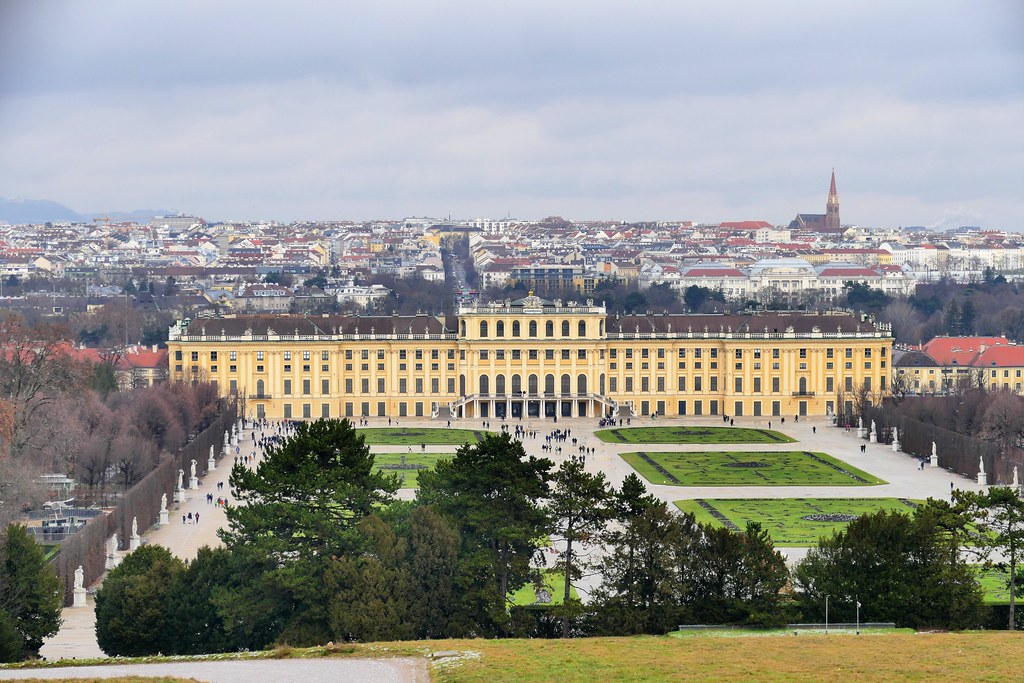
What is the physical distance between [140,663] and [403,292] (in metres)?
137

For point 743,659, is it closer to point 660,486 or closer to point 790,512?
point 790,512

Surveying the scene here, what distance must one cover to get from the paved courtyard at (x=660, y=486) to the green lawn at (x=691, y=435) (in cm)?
81

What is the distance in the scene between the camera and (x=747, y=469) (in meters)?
66.9

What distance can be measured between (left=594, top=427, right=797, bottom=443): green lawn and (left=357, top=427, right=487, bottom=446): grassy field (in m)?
5.56

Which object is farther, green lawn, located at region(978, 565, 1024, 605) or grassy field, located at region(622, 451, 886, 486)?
grassy field, located at region(622, 451, 886, 486)

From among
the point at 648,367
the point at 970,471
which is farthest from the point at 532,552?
the point at 648,367

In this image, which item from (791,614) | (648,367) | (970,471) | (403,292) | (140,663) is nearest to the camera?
(140,663)

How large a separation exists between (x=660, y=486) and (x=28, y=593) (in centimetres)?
2798

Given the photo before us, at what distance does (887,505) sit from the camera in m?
56.9

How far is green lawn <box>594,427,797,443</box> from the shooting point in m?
78.1

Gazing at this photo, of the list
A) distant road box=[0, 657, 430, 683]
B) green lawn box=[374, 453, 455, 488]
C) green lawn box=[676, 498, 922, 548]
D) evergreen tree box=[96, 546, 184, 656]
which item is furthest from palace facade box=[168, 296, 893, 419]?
distant road box=[0, 657, 430, 683]

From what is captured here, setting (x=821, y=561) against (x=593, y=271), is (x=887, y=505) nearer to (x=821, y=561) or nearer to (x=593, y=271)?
(x=821, y=561)

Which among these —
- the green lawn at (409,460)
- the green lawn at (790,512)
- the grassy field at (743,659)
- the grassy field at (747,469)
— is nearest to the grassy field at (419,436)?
the green lawn at (409,460)

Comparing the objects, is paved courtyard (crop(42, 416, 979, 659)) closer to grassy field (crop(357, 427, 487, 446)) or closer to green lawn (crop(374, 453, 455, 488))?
grassy field (crop(357, 427, 487, 446))
